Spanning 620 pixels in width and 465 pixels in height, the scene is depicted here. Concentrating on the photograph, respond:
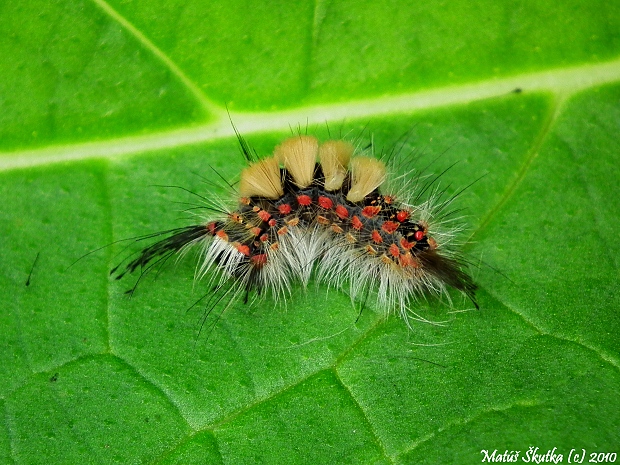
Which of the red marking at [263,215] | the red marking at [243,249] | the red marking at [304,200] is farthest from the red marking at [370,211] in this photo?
the red marking at [243,249]

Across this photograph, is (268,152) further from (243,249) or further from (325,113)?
(243,249)

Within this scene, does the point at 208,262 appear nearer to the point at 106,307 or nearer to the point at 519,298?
the point at 106,307

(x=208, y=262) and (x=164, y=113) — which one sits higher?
(x=164, y=113)

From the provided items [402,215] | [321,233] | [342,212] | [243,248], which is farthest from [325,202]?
[243,248]

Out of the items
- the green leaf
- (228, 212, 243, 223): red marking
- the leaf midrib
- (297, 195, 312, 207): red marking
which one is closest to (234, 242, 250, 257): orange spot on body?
(228, 212, 243, 223): red marking

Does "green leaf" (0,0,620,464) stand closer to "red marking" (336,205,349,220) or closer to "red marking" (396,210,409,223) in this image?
"red marking" (396,210,409,223)

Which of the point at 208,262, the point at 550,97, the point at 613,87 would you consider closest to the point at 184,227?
the point at 208,262
